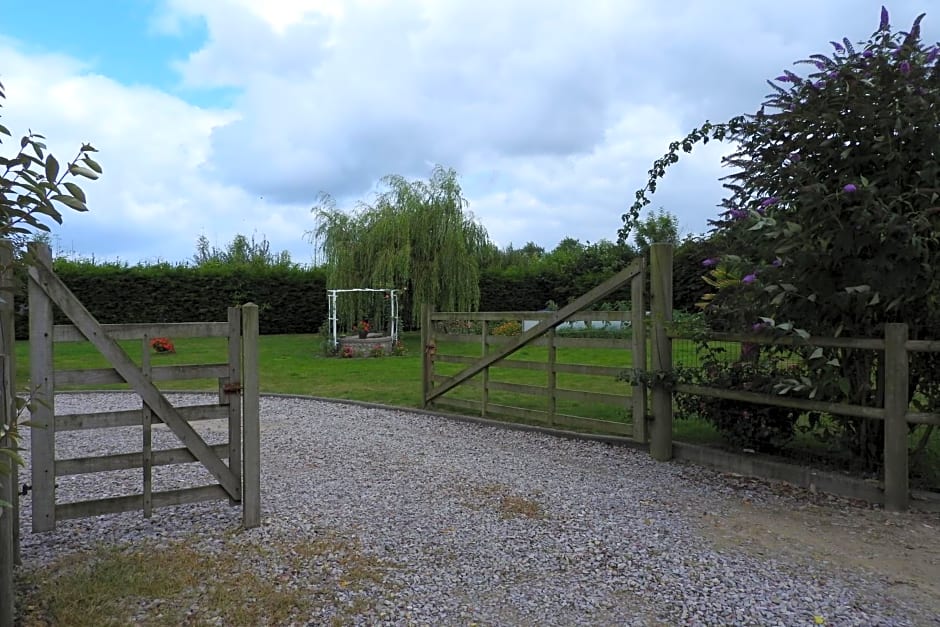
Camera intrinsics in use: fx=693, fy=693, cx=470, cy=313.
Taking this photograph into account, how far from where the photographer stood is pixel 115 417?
13.5ft

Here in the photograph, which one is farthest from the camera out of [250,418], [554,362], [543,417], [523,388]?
[523,388]

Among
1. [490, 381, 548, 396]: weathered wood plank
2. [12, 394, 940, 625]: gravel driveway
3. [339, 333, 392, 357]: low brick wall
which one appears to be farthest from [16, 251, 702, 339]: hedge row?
[12, 394, 940, 625]: gravel driveway

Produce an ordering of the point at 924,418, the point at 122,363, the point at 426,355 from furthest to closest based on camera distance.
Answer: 1. the point at 426,355
2. the point at 924,418
3. the point at 122,363

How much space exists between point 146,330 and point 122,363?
261 mm

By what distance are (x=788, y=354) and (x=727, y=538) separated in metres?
1.85

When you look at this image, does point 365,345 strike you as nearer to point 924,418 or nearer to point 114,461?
point 114,461

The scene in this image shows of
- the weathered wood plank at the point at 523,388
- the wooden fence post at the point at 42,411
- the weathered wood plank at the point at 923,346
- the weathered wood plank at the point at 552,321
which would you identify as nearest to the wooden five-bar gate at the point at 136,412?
the wooden fence post at the point at 42,411

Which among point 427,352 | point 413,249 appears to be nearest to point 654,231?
point 413,249

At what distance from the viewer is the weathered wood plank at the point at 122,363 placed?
3777mm

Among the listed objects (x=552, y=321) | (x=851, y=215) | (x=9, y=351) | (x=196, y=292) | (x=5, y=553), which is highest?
(x=196, y=292)

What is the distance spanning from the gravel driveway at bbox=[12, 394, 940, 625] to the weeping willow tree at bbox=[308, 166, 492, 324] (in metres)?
13.1

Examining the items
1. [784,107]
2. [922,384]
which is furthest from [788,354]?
[784,107]

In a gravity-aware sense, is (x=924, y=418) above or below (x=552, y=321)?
below

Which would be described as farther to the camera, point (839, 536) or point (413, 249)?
point (413, 249)
